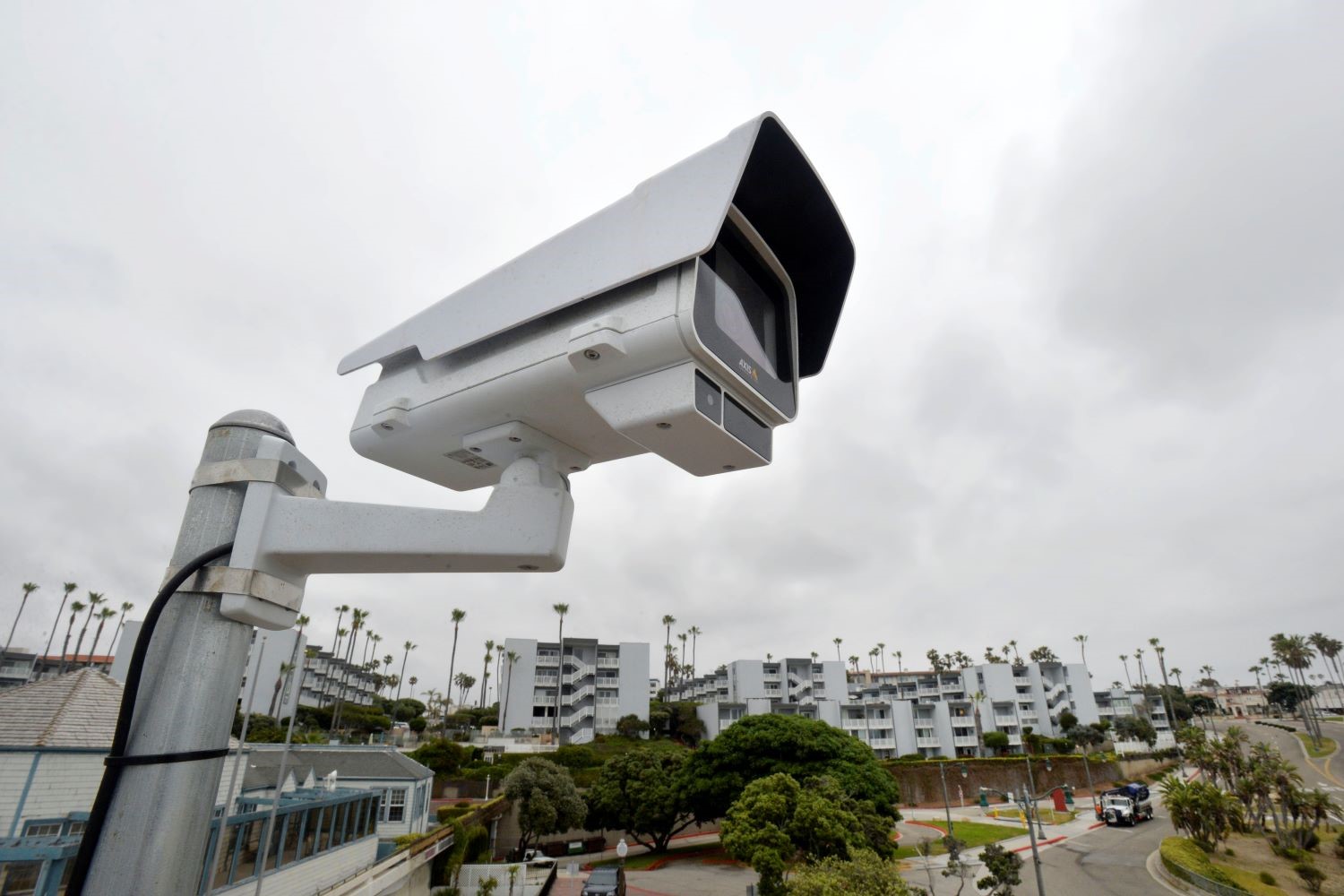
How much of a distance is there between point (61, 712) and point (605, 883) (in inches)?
563

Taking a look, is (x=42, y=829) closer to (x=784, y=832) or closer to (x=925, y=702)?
(x=784, y=832)

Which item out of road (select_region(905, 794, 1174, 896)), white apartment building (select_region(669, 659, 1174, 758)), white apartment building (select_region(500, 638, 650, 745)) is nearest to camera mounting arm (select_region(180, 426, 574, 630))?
road (select_region(905, 794, 1174, 896))

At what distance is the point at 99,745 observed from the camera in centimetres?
1102

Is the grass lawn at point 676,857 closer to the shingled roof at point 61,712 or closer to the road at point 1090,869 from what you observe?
the road at point 1090,869

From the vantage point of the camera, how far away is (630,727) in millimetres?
52781

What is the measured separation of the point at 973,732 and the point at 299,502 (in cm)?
7080

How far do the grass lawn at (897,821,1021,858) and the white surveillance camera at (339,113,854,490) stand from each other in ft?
103

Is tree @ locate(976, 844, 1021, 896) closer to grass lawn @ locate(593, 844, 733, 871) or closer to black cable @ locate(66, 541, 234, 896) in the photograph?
grass lawn @ locate(593, 844, 733, 871)

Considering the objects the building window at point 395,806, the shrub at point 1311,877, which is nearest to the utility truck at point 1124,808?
the shrub at point 1311,877

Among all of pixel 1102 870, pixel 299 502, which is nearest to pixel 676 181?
pixel 299 502

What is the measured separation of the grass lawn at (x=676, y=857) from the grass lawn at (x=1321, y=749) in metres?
60.5

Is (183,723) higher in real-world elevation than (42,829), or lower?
higher

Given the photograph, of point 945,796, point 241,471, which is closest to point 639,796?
point 945,796

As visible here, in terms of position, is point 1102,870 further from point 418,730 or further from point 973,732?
point 418,730
